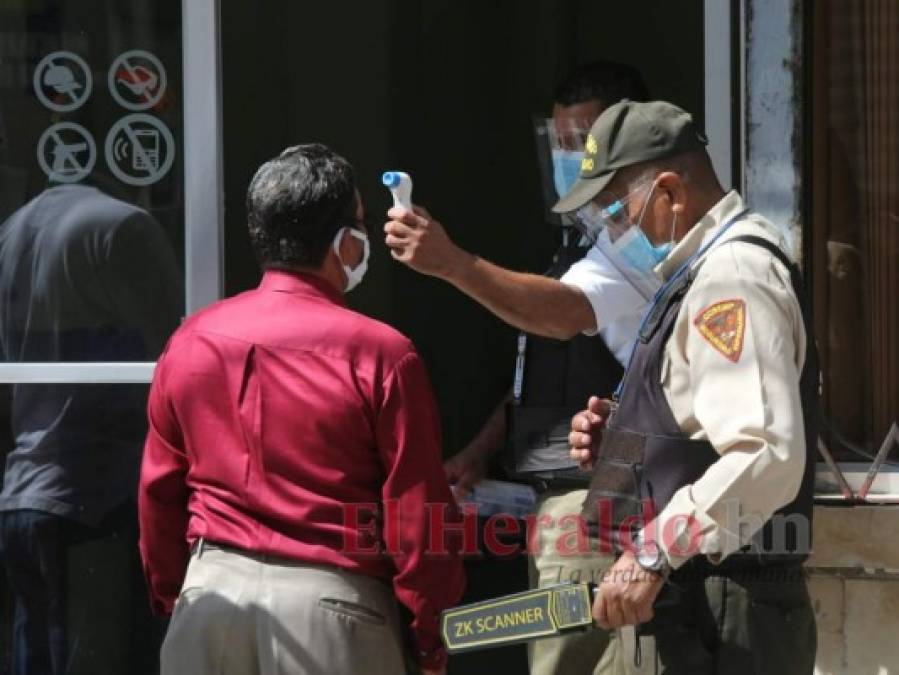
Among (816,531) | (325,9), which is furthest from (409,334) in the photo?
(816,531)

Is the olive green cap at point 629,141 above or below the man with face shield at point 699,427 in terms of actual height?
above

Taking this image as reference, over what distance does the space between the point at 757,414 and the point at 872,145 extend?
5.06ft

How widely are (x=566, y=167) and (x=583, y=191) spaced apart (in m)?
0.64

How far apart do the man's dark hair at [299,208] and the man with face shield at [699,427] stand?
17.3 inches

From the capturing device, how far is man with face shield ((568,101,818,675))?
266 cm

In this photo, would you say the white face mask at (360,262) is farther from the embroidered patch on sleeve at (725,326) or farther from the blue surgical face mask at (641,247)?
the embroidered patch on sleeve at (725,326)

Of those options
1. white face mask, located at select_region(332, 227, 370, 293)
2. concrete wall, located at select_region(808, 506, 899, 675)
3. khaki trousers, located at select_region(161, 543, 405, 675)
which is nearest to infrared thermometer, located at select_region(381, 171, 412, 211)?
white face mask, located at select_region(332, 227, 370, 293)

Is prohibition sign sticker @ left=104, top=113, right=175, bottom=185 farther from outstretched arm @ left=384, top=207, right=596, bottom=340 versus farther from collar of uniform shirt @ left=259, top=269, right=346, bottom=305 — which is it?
collar of uniform shirt @ left=259, top=269, right=346, bottom=305

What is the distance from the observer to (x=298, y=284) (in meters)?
3.02

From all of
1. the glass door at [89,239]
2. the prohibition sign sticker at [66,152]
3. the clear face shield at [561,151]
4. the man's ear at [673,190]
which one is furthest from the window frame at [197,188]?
the man's ear at [673,190]

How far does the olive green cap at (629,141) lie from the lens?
9.56ft

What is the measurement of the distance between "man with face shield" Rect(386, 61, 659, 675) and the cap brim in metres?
0.30

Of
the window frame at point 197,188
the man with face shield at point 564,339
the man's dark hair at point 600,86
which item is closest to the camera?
the man with face shield at point 564,339

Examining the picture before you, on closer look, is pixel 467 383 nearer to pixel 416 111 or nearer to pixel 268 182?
pixel 416 111
